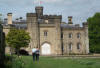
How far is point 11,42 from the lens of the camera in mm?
46938

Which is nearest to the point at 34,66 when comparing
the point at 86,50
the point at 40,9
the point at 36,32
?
the point at 36,32

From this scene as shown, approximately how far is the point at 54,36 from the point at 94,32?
14.7 meters

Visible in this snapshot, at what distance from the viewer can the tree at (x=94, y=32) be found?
69250mm

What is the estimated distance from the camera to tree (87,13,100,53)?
6925 cm

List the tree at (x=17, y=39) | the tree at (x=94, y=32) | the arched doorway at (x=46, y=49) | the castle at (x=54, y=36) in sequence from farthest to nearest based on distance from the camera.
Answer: the tree at (x=94, y=32), the arched doorway at (x=46, y=49), the castle at (x=54, y=36), the tree at (x=17, y=39)

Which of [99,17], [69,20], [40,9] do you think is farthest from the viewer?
[40,9]

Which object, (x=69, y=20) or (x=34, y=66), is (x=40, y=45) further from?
(x=34, y=66)

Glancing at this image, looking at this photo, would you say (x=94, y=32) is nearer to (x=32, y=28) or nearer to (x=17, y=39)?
(x=32, y=28)

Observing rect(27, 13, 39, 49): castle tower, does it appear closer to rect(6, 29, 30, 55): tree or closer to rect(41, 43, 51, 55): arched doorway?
rect(41, 43, 51, 55): arched doorway

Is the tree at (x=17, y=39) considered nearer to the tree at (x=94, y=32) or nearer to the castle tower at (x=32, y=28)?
the castle tower at (x=32, y=28)

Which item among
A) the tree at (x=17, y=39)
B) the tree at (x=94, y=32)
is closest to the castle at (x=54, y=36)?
the tree at (x=94, y=32)

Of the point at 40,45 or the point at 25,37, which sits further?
the point at 40,45

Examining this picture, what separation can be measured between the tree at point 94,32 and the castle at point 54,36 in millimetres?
7237

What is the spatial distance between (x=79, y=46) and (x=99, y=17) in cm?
1185
